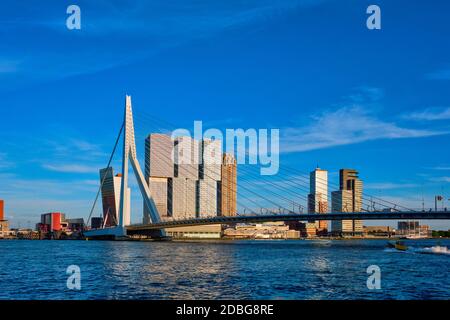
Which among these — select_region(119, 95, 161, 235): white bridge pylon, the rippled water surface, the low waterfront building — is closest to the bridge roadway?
select_region(119, 95, 161, 235): white bridge pylon

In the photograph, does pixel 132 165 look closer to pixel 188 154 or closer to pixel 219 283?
pixel 188 154

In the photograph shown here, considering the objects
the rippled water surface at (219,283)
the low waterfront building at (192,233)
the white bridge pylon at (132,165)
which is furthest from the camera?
the low waterfront building at (192,233)

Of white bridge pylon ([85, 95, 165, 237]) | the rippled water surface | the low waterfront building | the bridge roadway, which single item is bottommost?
the low waterfront building

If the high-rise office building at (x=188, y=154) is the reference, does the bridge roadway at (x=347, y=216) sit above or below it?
below

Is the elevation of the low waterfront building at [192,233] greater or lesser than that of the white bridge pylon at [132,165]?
lesser

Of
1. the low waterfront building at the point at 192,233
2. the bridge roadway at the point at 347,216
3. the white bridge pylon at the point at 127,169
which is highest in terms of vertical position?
the white bridge pylon at the point at 127,169

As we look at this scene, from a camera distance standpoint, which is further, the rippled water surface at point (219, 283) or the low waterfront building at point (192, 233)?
the low waterfront building at point (192, 233)

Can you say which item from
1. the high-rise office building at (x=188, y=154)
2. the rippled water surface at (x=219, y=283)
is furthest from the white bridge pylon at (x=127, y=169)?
the rippled water surface at (x=219, y=283)

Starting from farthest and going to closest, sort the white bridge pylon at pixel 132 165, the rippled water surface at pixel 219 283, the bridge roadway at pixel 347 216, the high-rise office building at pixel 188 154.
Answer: the high-rise office building at pixel 188 154 → the white bridge pylon at pixel 132 165 → the bridge roadway at pixel 347 216 → the rippled water surface at pixel 219 283

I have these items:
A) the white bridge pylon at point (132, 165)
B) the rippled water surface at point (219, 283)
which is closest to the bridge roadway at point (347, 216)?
the white bridge pylon at point (132, 165)

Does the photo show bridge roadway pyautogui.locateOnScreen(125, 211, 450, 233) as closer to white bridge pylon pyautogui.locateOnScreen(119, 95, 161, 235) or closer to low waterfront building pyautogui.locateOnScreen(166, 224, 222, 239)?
white bridge pylon pyautogui.locateOnScreen(119, 95, 161, 235)

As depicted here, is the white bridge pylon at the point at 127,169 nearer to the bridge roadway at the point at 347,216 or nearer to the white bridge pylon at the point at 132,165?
the white bridge pylon at the point at 132,165
